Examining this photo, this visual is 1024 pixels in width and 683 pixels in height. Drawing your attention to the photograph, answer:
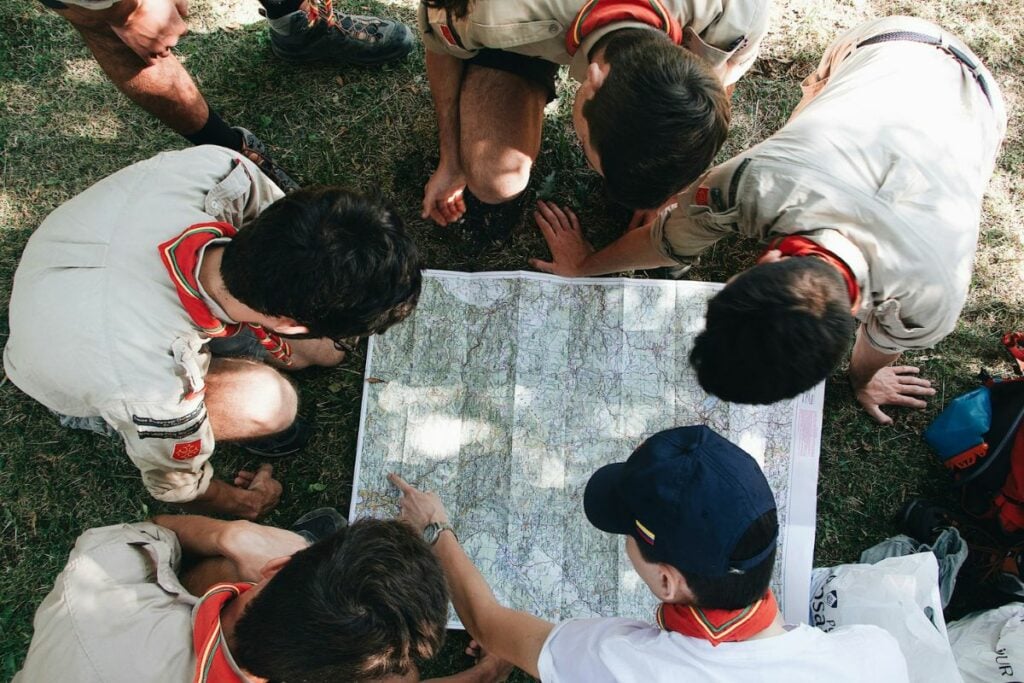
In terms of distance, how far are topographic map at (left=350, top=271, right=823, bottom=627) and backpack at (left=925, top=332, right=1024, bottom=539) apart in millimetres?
408

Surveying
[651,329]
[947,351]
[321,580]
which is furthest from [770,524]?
[947,351]

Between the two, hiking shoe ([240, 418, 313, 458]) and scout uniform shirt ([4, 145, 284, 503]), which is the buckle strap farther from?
hiking shoe ([240, 418, 313, 458])

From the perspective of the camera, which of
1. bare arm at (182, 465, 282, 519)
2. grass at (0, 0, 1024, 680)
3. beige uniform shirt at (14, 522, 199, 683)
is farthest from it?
grass at (0, 0, 1024, 680)

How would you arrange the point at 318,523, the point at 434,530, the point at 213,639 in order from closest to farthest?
the point at 213,639 → the point at 434,530 → the point at 318,523

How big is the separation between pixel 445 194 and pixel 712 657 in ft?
5.24

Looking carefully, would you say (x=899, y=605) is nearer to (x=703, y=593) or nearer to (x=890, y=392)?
(x=890, y=392)

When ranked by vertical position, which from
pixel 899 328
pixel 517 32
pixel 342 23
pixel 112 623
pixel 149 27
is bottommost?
pixel 112 623

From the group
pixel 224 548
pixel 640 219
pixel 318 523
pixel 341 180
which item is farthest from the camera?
pixel 341 180

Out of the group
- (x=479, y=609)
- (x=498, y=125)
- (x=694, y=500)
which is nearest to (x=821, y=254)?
(x=694, y=500)

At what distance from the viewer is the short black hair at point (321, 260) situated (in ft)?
4.88

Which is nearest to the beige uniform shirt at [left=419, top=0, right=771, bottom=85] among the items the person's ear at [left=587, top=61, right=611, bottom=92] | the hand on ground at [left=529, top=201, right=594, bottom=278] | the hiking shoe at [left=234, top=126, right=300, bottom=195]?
the person's ear at [left=587, top=61, right=611, bottom=92]

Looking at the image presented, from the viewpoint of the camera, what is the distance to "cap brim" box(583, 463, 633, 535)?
5.00 ft

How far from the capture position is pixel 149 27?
1933mm

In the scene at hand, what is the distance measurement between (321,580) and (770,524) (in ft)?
2.84
